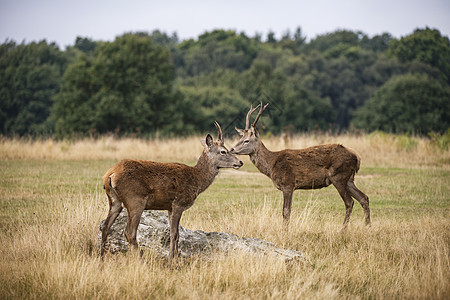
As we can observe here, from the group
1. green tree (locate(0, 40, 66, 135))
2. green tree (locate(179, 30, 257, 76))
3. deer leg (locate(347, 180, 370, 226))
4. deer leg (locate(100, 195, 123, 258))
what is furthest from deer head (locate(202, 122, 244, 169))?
green tree (locate(179, 30, 257, 76))

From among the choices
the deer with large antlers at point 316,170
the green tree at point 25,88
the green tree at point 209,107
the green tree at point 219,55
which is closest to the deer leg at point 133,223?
the deer with large antlers at point 316,170

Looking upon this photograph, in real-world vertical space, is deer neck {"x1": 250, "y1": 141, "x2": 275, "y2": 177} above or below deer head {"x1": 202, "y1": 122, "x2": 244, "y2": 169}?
below

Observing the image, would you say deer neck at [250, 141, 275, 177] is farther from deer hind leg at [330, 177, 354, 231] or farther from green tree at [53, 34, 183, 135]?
green tree at [53, 34, 183, 135]

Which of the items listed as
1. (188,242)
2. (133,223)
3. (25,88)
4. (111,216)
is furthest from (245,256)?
(25,88)

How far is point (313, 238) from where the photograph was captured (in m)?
9.19

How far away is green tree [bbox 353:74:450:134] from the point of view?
48500 mm

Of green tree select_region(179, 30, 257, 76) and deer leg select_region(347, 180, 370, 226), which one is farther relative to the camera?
green tree select_region(179, 30, 257, 76)

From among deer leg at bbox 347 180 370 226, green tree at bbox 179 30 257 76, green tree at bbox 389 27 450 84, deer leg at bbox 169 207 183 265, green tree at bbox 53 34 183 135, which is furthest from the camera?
green tree at bbox 179 30 257 76

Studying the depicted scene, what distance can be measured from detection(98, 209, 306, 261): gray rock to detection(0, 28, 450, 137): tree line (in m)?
12.4

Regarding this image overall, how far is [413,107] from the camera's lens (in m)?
50.0

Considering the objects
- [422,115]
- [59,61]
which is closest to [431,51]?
[422,115]

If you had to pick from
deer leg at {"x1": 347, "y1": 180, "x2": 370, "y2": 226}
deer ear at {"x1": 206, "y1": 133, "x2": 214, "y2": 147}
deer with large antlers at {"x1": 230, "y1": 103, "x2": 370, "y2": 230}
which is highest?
deer ear at {"x1": 206, "y1": 133, "x2": 214, "y2": 147}

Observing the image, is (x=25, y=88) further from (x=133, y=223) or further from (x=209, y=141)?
(x=133, y=223)

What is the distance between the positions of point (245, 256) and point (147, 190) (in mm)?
1692
